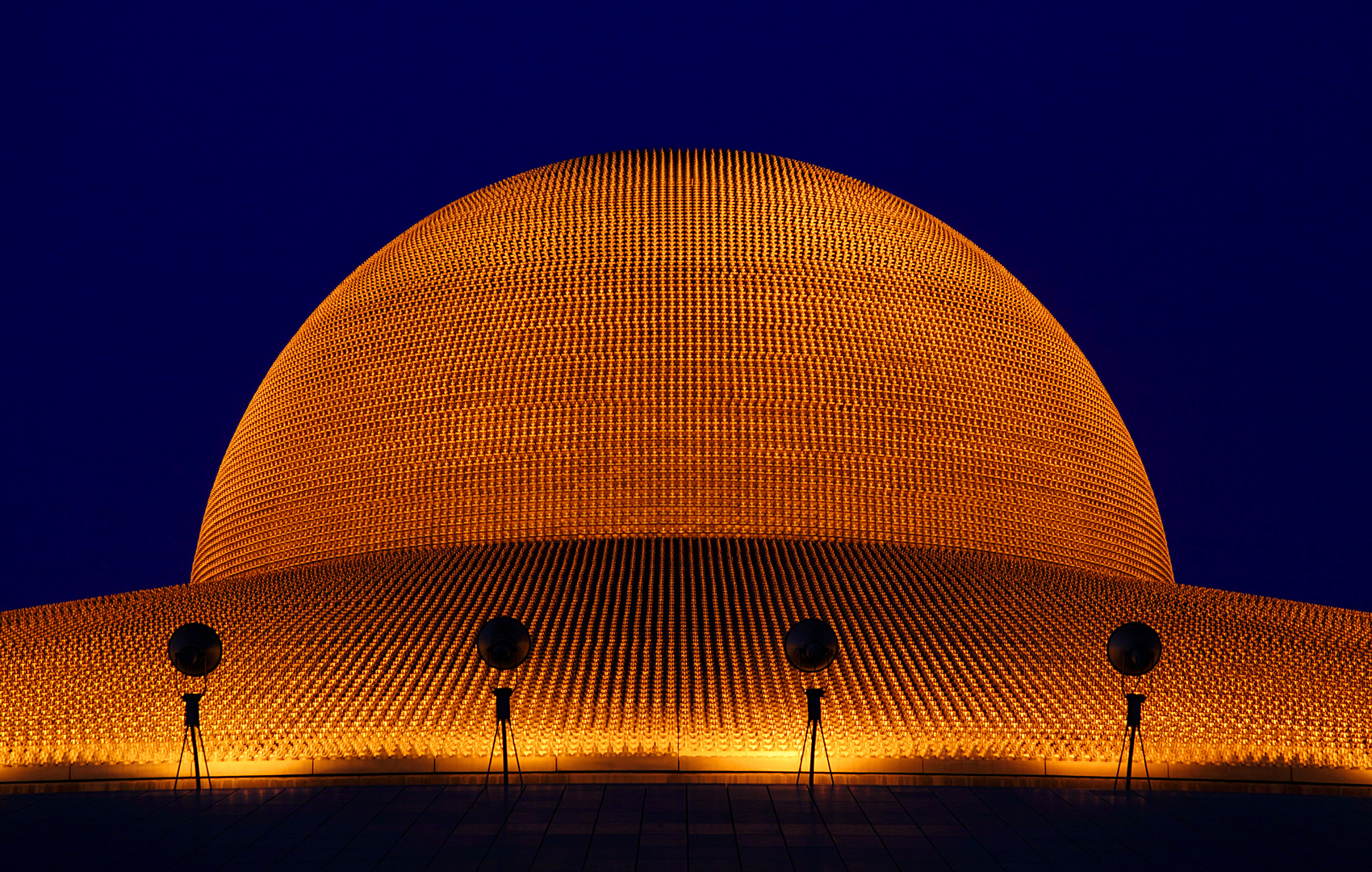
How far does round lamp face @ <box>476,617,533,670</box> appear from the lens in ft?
29.0

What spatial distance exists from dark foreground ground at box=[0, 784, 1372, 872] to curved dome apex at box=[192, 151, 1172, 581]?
221 inches

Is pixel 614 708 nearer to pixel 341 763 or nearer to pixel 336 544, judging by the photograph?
pixel 341 763

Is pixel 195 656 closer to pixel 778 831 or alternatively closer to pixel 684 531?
pixel 778 831

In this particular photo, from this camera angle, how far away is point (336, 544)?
1480cm

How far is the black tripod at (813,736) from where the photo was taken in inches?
347

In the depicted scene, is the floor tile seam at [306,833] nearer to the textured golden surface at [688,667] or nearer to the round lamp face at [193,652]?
the textured golden surface at [688,667]

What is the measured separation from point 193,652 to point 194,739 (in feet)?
1.93

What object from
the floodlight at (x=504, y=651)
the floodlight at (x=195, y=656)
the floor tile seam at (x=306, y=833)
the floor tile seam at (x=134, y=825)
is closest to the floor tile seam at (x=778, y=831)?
the floodlight at (x=504, y=651)

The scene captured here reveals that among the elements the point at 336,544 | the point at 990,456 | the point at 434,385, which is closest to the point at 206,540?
the point at 336,544

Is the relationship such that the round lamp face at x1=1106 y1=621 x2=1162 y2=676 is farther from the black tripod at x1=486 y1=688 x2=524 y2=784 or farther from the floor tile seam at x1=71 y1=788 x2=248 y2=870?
the floor tile seam at x1=71 y1=788 x2=248 y2=870

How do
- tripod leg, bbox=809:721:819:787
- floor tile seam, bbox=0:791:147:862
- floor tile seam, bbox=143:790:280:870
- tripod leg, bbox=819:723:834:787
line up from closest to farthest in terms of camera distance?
floor tile seam, bbox=143:790:280:870
floor tile seam, bbox=0:791:147:862
tripod leg, bbox=809:721:819:787
tripod leg, bbox=819:723:834:787

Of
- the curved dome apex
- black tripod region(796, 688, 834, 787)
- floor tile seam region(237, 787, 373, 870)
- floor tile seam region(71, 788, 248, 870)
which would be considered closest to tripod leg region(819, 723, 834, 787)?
black tripod region(796, 688, 834, 787)

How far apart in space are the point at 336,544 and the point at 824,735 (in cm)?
734

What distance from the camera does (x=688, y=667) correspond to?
1024 centimetres
